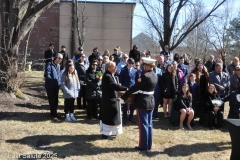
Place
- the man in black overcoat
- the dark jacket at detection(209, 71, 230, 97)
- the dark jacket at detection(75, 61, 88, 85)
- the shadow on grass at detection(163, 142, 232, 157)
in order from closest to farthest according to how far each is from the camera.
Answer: the shadow on grass at detection(163, 142, 232, 157)
the man in black overcoat
the dark jacket at detection(209, 71, 230, 97)
the dark jacket at detection(75, 61, 88, 85)

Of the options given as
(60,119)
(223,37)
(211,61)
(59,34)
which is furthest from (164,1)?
(223,37)

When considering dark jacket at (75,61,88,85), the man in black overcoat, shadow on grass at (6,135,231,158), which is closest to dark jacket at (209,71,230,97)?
shadow on grass at (6,135,231,158)

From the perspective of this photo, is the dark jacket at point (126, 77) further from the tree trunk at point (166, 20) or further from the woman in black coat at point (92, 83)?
the tree trunk at point (166, 20)

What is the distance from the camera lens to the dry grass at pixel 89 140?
6.14 meters

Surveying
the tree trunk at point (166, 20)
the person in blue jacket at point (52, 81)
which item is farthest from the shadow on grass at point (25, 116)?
the tree trunk at point (166, 20)

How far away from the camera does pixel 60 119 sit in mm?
8398

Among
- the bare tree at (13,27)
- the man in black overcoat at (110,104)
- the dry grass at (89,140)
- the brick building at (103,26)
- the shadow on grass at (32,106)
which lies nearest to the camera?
the dry grass at (89,140)

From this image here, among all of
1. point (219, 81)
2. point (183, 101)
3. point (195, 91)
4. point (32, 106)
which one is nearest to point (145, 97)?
point (183, 101)

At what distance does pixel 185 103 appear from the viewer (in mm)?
8234

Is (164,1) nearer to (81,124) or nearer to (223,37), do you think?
(81,124)

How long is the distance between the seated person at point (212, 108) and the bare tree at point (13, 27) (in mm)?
5680

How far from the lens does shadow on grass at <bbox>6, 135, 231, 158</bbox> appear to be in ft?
20.3

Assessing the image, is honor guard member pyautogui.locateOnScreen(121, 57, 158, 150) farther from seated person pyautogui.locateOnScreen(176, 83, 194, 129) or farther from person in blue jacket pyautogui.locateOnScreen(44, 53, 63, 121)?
person in blue jacket pyautogui.locateOnScreen(44, 53, 63, 121)

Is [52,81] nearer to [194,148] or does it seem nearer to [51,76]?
[51,76]
